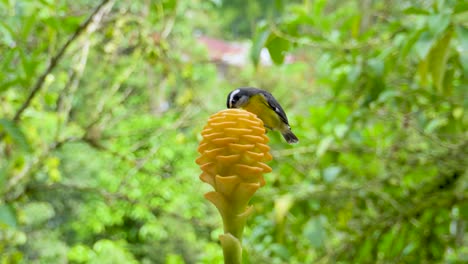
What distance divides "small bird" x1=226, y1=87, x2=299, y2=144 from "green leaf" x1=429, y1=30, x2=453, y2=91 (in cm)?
29

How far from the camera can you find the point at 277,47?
540 mm

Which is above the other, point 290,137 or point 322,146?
point 290,137

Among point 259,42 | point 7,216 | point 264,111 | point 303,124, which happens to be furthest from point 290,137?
point 303,124

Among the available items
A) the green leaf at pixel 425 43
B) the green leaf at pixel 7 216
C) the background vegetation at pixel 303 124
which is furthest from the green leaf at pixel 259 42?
the green leaf at pixel 7 216

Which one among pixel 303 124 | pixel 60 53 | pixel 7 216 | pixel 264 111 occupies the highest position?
pixel 264 111

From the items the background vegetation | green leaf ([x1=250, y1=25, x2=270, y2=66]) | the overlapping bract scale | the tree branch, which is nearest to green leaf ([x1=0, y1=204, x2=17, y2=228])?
the background vegetation

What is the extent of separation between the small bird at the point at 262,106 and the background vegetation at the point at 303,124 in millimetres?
93

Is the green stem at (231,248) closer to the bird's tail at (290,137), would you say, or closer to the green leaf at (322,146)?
the bird's tail at (290,137)

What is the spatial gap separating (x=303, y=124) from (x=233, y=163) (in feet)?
3.19

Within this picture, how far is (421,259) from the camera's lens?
95 cm

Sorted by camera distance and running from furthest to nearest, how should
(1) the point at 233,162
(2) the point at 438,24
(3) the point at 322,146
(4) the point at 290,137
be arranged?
(3) the point at 322,146
(2) the point at 438,24
(4) the point at 290,137
(1) the point at 233,162

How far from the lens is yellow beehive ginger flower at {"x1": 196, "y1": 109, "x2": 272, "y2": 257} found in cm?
16

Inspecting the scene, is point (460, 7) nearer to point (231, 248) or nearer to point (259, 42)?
point (259, 42)

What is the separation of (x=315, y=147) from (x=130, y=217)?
1254 millimetres
